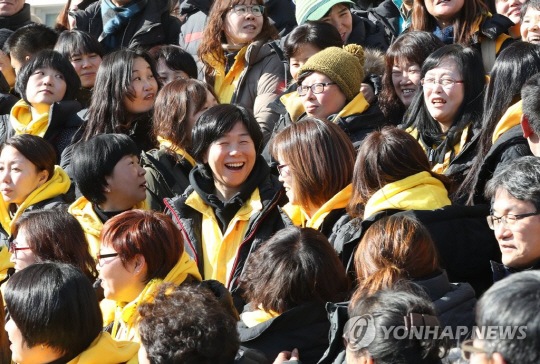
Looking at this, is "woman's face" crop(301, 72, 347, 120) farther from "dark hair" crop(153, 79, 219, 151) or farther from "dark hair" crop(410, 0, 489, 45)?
"dark hair" crop(410, 0, 489, 45)

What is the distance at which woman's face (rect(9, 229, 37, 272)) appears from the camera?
4.71 meters

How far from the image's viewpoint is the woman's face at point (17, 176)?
5871 millimetres

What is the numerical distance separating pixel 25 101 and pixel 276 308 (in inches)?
160

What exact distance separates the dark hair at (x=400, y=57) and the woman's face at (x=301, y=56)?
0.60 metres

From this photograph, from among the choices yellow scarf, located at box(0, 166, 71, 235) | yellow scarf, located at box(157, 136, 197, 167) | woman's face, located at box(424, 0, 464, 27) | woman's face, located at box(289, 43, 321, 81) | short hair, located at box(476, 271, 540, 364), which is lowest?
yellow scarf, located at box(0, 166, 71, 235)

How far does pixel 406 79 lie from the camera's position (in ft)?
19.2

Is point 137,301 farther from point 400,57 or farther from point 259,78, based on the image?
point 259,78

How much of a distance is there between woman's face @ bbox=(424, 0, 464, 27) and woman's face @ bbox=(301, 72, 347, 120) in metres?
1.12

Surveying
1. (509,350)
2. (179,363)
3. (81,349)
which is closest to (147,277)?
(81,349)

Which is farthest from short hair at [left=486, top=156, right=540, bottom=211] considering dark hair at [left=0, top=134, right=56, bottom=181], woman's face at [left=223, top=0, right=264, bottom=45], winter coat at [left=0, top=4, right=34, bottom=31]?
winter coat at [left=0, top=4, right=34, bottom=31]

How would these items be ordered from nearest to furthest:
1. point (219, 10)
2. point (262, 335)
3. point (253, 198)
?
point (262, 335) < point (253, 198) < point (219, 10)

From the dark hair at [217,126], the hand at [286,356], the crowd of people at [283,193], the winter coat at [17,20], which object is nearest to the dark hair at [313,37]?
the crowd of people at [283,193]

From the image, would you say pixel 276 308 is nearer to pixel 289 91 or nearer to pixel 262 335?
pixel 262 335

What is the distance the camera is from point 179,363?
313 cm
